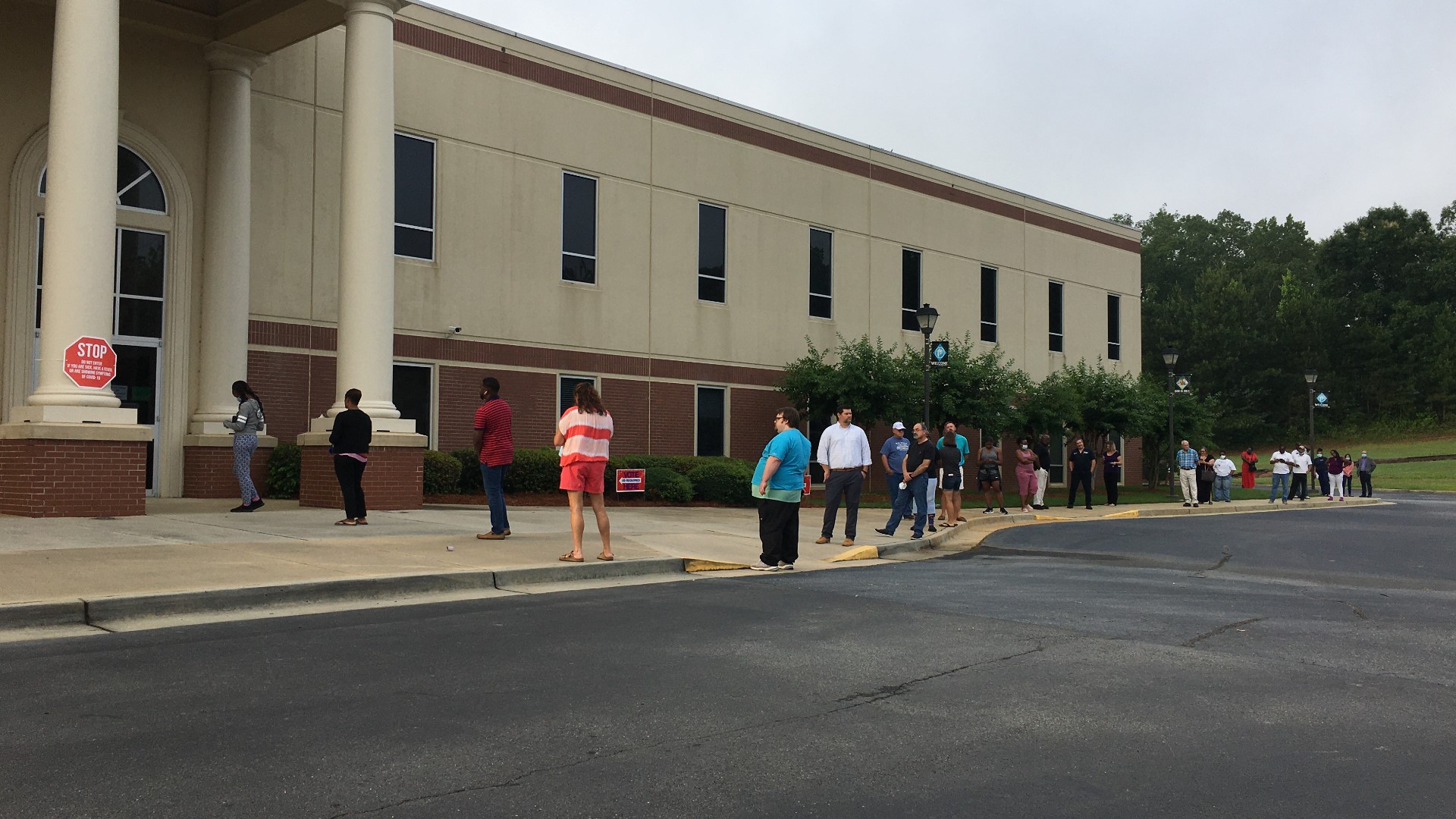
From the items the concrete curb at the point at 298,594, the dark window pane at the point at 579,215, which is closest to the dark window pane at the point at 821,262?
the dark window pane at the point at 579,215

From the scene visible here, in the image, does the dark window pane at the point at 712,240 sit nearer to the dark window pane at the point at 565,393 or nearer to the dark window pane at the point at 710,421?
the dark window pane at the point at 710,421

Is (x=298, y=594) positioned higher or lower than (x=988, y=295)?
lower

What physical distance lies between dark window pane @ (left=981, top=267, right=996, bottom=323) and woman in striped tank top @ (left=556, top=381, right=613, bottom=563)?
26.3 m

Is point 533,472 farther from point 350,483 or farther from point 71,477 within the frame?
point 71,477

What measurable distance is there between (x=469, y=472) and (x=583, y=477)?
984 centimetres

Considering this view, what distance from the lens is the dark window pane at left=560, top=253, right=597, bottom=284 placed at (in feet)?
81.1

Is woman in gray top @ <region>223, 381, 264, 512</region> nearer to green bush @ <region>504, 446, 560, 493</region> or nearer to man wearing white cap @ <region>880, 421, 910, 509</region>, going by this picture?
green bush @ <region>504, 446, 560, 493</region>

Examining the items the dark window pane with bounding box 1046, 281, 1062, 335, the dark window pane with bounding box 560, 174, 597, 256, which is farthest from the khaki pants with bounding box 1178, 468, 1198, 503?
the dark window pane with bounding box 560, 174, 597, 256

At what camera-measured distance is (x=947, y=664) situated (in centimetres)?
714

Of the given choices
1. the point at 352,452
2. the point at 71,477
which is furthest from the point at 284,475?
the point at 352,452

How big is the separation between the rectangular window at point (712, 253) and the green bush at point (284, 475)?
37.6 feet

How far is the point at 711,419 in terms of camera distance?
27.8 meters

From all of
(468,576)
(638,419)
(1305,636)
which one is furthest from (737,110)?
(1305,636)

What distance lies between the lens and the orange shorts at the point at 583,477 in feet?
37.6
